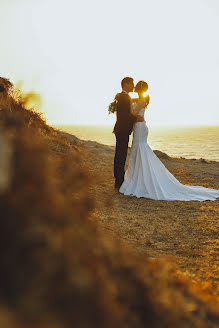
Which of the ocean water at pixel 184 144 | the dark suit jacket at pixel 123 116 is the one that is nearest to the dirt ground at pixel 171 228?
the dark suit jacket at pixel 123 116

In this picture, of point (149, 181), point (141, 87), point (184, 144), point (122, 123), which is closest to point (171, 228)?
point (149, 181)

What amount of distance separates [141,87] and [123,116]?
95 cm

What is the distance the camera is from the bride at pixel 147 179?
8.23 m

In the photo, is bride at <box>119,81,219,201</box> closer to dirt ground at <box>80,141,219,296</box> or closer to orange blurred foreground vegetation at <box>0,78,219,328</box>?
→ dirt ground at <box>80,141,219,296</box>

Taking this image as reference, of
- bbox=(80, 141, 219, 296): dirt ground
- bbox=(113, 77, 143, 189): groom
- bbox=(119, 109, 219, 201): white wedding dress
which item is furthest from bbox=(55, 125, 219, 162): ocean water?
bbox=(80, 141, 219, 296): dirt ground

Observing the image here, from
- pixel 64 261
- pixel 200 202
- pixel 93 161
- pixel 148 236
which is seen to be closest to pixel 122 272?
pixel 64 261

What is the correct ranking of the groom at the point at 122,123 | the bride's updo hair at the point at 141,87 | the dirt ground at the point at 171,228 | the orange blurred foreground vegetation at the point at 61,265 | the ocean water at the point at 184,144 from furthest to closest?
the ocean water at the point at 184,144
the bride's updo hair at the point at 141,87
the groom at the point at 122,123
the dirt ground at the point at 171,228
the orange blurred foreground vegetation at the point at 61,265

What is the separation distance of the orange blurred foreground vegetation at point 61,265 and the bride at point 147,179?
250 inches

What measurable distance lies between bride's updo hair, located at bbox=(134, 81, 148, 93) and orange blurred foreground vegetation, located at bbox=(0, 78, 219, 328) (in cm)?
720

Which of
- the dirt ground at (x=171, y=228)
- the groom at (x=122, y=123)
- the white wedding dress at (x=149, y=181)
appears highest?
the groom at (x=122, y=123)

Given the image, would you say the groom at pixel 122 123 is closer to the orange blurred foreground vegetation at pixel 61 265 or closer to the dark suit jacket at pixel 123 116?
the dark suit jacket at pixel 123 116

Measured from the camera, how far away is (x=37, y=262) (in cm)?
119

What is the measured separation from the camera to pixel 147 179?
28.4ft

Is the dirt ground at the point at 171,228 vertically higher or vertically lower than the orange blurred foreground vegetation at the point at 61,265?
lower
